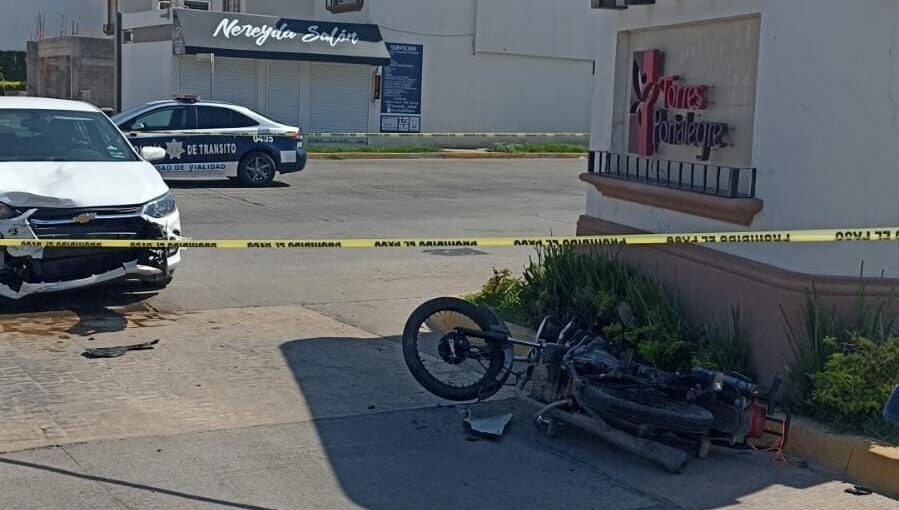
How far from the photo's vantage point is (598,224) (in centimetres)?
912

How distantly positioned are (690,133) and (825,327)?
1.94 metres

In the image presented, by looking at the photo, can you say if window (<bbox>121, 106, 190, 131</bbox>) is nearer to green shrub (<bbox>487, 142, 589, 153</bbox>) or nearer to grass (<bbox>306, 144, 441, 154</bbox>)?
grass (<bbox>306, 144, 441, 154</bbox>)

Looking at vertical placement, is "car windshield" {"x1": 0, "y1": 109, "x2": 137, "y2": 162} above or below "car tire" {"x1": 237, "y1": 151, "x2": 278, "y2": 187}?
above

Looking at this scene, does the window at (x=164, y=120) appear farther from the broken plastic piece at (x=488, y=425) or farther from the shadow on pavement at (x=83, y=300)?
the broken plastic piece at (x=488, y=425)

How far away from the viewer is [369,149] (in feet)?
103

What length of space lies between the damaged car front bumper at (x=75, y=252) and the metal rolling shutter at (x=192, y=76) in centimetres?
2315

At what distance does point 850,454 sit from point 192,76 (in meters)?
27.8

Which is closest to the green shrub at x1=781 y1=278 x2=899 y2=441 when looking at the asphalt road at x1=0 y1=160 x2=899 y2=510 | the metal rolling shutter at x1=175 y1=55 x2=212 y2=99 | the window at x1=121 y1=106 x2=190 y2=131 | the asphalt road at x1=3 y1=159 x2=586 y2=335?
the asphalt road at x1=0 y1=160 x2=899 y2=510

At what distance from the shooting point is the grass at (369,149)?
30.4 meters

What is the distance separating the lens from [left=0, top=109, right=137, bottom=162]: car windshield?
1000 cm

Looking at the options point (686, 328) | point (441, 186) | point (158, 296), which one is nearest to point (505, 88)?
point (441, 186)

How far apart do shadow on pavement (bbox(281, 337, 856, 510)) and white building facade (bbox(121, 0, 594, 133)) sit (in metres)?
25.1

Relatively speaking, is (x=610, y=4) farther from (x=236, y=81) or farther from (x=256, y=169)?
(x=236, y=81)

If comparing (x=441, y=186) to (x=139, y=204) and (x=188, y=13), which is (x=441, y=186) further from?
(x=139, y=204)
